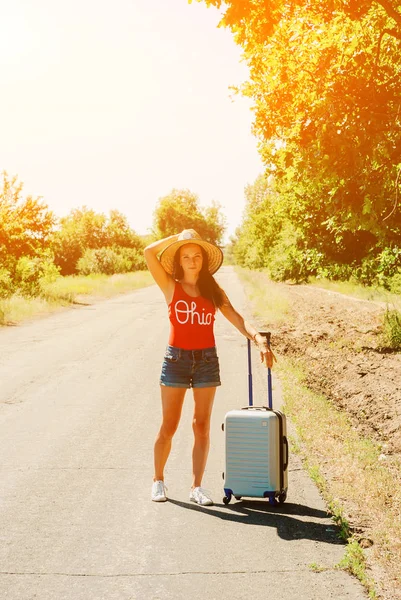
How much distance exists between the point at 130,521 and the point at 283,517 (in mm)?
1022

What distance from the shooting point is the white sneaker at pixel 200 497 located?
16.8 feet

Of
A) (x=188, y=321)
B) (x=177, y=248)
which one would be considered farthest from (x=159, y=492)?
(x=177, y=248)

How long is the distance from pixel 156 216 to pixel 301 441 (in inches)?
4651

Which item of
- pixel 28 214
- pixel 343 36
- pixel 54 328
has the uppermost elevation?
pixel 343 36

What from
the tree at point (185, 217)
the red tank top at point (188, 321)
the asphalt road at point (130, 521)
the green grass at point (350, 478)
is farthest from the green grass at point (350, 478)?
the tree at point (185, 217)

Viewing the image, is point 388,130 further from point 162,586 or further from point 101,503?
point 162,586

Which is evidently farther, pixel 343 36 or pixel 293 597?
pixel 343 36

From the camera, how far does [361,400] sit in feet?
28.7

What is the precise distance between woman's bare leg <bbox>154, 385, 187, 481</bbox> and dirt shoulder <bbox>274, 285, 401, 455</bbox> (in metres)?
2.35

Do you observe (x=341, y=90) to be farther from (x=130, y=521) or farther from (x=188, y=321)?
(x=130, y=521)

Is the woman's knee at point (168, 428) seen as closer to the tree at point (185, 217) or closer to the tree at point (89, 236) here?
the tree at point (89, 236)

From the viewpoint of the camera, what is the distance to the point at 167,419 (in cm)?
523

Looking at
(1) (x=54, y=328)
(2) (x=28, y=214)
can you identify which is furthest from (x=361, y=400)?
(2) (x=28, y=214)

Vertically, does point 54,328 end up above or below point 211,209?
below
